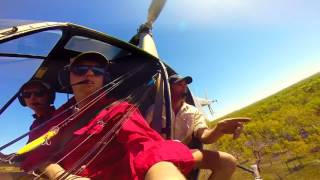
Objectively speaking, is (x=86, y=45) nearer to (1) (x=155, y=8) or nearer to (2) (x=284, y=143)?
(1) (x=155, y=8)

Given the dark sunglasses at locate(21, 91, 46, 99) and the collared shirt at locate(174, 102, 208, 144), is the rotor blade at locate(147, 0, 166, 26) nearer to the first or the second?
the collared shirt at locate(174, 102, 208, 144)

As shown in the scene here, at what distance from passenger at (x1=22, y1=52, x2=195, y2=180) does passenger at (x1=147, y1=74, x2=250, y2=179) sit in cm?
137

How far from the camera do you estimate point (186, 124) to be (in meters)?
4.33

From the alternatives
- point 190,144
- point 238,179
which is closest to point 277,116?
point 238,179

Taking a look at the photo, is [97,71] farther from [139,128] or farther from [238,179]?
[238,179]

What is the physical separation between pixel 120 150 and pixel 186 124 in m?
2.15

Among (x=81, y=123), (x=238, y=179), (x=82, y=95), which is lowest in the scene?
(x=238, y=179)

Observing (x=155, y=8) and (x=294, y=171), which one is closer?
(x=155, y=8)

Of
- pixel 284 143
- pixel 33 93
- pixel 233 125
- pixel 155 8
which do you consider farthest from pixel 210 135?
pixel 284 143

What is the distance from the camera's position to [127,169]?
2129 mm

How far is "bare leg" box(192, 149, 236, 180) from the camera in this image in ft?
12.2

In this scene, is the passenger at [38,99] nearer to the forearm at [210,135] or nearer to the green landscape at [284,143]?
the forearm at [210,135]

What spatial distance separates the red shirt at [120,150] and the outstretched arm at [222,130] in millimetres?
1332

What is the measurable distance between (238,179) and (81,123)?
4216 cm
